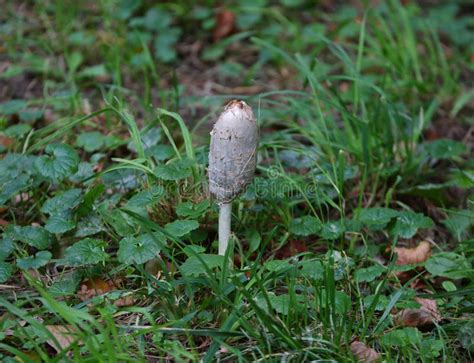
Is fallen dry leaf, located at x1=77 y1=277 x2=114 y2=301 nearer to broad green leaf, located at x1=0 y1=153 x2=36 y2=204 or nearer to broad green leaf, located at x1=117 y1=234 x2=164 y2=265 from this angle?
broad green leaf, located at x1=117 y1=234 x2=164 y2=265

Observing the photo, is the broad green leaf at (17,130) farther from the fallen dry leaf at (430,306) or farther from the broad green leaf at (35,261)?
the fallen dry leaf at (430,306)

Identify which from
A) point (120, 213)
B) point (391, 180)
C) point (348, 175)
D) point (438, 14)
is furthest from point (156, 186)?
point (438, 14)

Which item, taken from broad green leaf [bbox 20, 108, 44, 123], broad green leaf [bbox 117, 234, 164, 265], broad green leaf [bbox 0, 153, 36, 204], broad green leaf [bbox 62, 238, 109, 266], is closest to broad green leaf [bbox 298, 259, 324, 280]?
broad green leaf [bbox 117, 234, 164, 265]

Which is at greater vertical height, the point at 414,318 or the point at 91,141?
the point at 91,141

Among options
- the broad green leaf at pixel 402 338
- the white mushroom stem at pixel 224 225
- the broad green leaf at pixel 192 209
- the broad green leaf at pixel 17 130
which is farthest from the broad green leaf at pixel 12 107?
the broad green leaf at pixel 402 338

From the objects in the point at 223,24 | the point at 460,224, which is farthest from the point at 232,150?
the point at 223,24

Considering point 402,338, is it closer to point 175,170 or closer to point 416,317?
point 416,317
